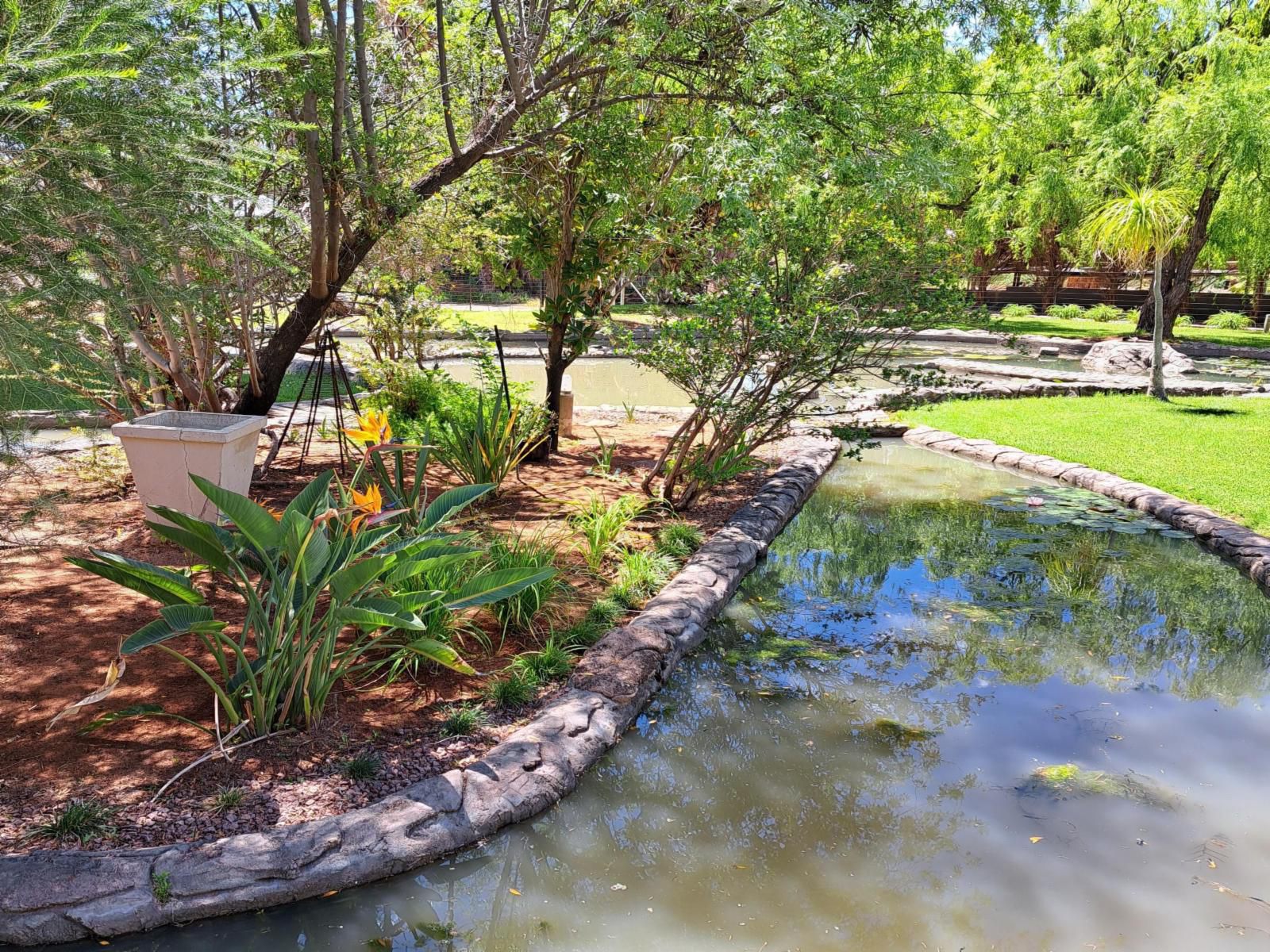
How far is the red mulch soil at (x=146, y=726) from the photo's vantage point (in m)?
3.15

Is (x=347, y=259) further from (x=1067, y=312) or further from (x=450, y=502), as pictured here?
(x=1067, y=312)

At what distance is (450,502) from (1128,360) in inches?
620

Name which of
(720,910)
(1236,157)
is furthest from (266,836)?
(1236,157)

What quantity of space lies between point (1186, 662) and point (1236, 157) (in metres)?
14.7

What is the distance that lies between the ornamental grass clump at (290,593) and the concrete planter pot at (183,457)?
155 cm

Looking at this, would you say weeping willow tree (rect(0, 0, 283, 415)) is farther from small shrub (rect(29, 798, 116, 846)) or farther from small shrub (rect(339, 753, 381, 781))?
small shrub (rect(339, 753, 381, 781))

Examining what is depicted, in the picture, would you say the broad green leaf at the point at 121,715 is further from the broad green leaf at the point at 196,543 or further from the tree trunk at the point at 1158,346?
the tree trunk at the point at 1158,346

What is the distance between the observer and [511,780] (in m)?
3.51

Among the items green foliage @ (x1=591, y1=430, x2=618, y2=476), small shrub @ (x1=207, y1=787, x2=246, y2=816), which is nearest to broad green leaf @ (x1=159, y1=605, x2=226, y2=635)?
small shrub @ (x1=207, y1=787, x2=246, y2=816)

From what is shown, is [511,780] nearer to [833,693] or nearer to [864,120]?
[833,693]

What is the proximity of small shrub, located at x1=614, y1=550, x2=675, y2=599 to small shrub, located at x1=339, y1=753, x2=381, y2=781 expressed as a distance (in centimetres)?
206

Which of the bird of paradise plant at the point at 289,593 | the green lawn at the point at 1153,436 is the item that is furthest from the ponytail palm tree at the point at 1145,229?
the bird of paradise plant at the point at 289,593

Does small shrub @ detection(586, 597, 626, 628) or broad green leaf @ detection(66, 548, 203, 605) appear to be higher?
broad green leaf @ detection(66, 548, 203, 605)

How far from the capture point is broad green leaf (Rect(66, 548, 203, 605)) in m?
3.35
